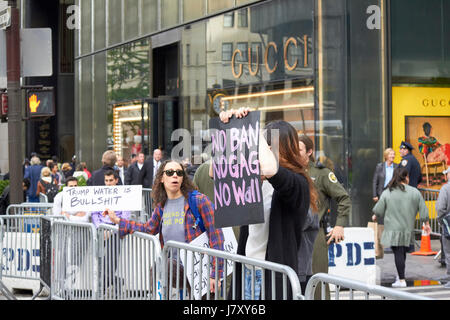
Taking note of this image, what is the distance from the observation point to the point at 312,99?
18062 mm

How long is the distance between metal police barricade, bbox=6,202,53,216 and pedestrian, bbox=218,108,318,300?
850 centimetres

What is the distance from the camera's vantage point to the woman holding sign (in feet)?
23.9

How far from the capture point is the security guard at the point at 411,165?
16438 millimetres

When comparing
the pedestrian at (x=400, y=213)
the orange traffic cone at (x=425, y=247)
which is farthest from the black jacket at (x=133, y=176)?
the pedestrian at (x=400, y=213)

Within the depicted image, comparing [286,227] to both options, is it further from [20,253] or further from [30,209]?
[30,209]

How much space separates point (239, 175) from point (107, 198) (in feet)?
14.0

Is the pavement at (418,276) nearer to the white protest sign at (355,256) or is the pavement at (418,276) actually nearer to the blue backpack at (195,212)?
the white protest sign at (355,256)

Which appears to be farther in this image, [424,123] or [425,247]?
[424,123]

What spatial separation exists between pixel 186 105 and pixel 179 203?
16473 mm

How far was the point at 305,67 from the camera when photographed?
18156mm

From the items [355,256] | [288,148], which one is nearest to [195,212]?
[288,148]

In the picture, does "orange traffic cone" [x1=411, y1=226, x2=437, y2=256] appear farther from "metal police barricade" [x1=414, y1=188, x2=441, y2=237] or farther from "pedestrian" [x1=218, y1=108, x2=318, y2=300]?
"pedestrian" [x1=218, y1=108, x2=318, y2=300]

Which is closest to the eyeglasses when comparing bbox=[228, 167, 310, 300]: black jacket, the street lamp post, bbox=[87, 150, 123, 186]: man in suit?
bbox=[228, 167, 310, 300]: black jacket
